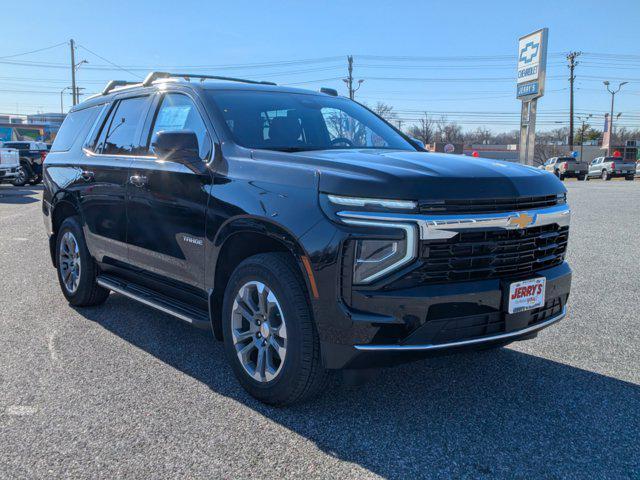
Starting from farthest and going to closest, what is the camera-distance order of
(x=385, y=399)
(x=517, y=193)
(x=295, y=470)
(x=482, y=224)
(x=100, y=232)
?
(x=100, y=232)
(x=385, y=399)
(x=517, y=193)
(x=482, y=224)
(x=295, y=470)

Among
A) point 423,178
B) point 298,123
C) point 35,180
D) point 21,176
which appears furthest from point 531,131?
point 423,178

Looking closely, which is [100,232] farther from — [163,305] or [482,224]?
[482,224]

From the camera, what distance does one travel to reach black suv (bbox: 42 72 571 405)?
290 cm

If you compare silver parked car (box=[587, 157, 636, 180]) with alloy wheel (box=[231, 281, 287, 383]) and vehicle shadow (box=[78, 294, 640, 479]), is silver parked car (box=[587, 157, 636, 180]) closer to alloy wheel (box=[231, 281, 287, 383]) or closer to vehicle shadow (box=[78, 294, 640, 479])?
vehicle shadow (box=[78, 294, 640, 479])

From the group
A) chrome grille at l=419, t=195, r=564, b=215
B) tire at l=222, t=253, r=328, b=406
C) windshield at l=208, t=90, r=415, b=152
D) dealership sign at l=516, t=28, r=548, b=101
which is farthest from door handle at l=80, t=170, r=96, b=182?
dealership sign at l=516, t=28, r=548, b=101

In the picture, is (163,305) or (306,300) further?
(163,305)

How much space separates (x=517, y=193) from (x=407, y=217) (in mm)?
717

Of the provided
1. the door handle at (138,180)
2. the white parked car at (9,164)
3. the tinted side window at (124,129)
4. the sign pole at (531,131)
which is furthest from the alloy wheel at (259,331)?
the white parked car at (9,164)

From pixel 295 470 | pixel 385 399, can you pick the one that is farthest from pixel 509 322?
pixel 295 470

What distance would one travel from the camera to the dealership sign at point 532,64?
81.5ft

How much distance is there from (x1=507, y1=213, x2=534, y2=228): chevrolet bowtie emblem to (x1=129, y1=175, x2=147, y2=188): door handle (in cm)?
263

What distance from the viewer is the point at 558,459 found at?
2.87 metres

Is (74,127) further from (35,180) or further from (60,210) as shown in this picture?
(35,180)

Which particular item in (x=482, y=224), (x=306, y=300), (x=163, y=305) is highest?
(x=482, y=224)
